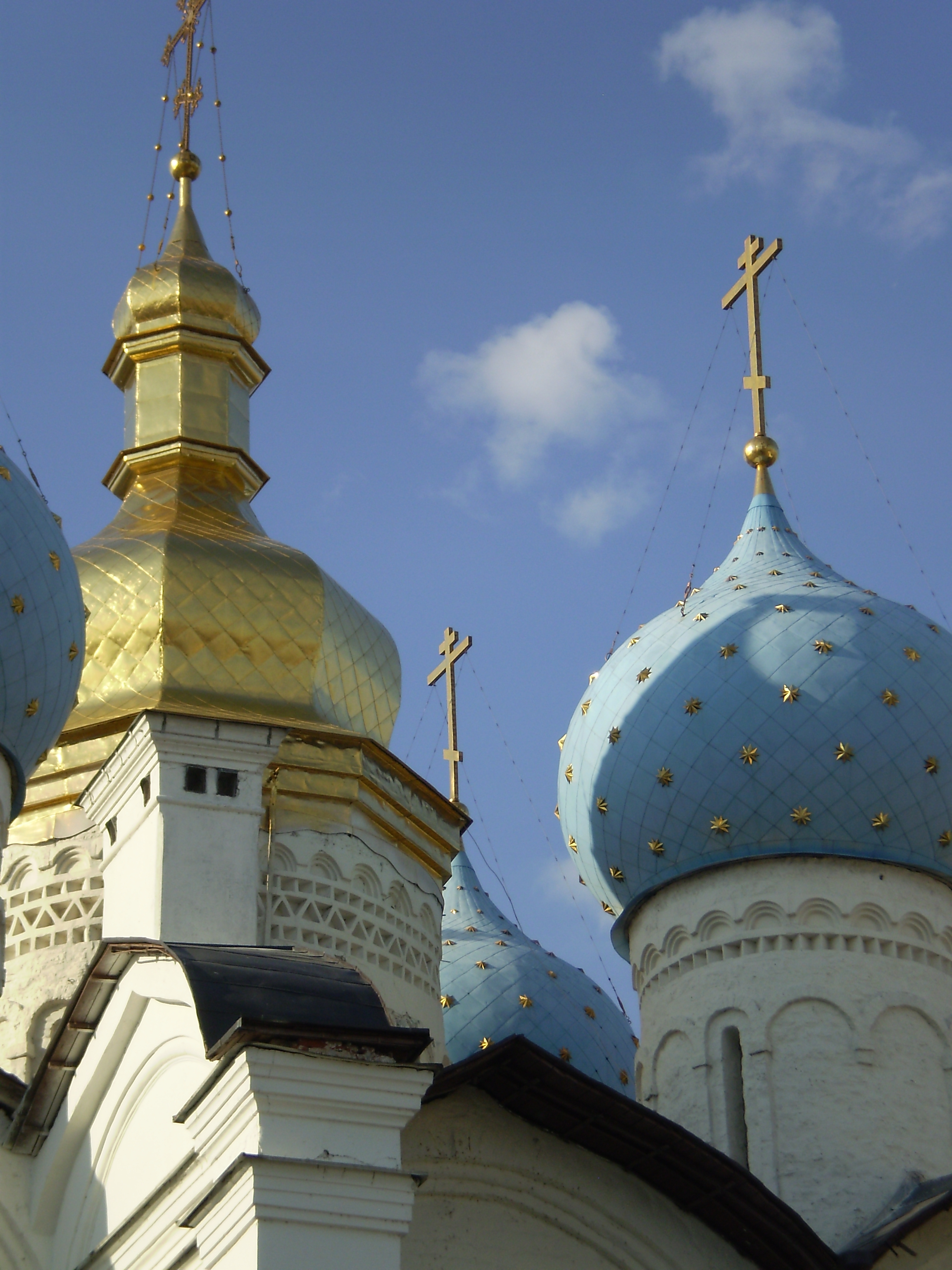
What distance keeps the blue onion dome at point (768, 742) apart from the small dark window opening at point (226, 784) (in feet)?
6.25

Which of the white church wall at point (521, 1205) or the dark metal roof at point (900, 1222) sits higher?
the dark metal roof at point (900, 1222)

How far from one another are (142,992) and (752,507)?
23.8 feet

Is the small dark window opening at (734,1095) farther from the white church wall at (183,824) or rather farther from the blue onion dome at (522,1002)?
the blue onion dome at (522,1002)

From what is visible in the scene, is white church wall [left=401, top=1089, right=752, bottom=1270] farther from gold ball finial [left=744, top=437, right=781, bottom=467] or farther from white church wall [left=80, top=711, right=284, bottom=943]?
gold ball finial [left=744, top=437, right=781, bottom=467]

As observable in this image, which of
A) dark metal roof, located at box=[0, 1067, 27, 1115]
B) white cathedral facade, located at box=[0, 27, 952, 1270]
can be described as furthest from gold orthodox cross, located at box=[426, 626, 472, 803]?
dark metal roof, located at box=[0, 1067, 27, 1115]

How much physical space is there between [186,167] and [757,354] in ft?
17.2

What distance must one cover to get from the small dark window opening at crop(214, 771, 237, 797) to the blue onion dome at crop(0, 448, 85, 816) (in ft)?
3.93

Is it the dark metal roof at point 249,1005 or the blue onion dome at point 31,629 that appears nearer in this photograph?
the dark metal roof at point 249,1005

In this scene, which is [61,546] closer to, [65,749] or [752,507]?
[65,749]

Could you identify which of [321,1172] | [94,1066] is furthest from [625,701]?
[321,1172]

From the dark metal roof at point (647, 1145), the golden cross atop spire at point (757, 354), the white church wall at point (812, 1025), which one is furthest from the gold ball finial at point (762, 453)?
the dark metal roof at point (647, 1145)

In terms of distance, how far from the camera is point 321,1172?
271 inches

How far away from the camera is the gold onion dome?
1462cm

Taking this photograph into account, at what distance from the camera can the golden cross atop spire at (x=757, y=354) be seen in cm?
1485
